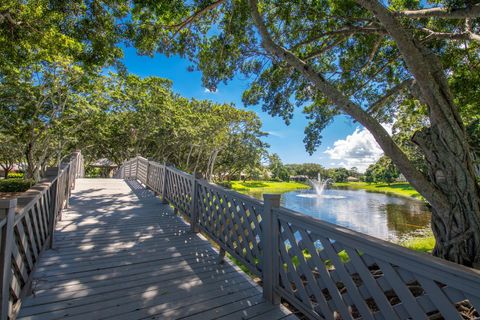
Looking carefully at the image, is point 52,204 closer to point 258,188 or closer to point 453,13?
point 453,13

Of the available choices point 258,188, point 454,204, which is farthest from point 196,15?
point 258,188

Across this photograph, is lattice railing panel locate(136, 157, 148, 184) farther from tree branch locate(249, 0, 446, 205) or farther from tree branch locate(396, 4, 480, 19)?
tree branch locate(396, 4, 480, 19)

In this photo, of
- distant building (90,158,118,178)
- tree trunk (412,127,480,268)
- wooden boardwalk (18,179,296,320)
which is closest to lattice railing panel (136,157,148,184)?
wooden boardwalk (18,179,296,320)

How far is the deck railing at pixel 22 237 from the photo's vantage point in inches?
64.5

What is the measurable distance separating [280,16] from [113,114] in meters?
13.6

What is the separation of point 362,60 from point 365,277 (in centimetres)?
561

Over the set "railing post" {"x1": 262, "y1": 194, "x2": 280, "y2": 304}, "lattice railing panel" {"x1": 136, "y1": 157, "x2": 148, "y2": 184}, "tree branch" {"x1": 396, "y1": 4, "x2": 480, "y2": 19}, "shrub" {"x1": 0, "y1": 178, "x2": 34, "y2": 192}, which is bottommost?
"shrub" {"x1": 0, "y1": 178, "x2": 34, "y2": 192}

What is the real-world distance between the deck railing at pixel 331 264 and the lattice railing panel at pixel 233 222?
0.01 metres

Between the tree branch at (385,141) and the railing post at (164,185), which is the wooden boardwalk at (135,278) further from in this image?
the tree branch at (385,141)

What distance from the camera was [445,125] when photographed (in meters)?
2.86

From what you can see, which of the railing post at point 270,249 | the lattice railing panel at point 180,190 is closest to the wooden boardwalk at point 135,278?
the railing post at point 270,249

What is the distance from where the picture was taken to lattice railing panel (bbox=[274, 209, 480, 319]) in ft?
4.04

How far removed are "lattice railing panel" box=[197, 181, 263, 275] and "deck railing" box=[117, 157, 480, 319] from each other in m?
0.01

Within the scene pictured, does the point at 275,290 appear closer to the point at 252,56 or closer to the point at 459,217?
the point at 459,217
